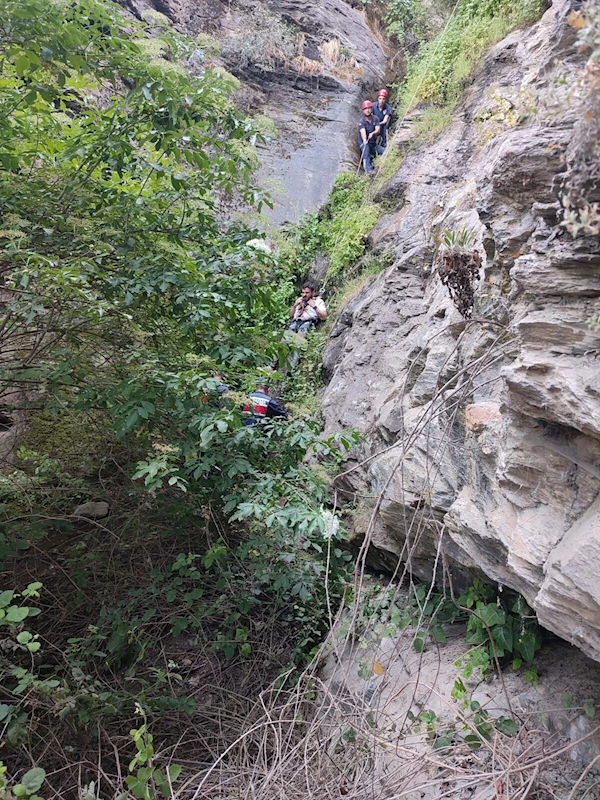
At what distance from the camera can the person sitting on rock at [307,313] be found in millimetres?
8461

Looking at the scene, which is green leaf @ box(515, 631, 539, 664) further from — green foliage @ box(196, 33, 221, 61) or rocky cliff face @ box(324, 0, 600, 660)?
green foliage @ box(196, 33, 221, 61)

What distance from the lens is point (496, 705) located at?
2803 mm

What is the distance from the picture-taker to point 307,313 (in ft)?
28.1

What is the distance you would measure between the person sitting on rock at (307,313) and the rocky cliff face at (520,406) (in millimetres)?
3892

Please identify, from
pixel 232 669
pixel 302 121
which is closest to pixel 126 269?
pixel 232 669

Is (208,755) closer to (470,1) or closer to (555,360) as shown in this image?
(555,360)

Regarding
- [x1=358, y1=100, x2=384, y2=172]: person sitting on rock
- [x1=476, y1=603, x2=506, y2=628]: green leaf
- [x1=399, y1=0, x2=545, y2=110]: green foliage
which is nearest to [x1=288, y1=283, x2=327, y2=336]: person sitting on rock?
[x1=358, y1=100, x2=384, y2=172]: person sitting on rock

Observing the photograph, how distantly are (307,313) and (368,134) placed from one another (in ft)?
14.3

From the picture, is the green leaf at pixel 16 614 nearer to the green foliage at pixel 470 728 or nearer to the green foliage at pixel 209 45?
the green foliage at pixel 470 728

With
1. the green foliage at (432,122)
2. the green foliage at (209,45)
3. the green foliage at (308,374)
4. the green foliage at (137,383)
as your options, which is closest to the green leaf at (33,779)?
the green foliage at (137,383)

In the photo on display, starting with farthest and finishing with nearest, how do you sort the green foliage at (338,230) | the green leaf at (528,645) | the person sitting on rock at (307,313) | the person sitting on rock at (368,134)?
the person sitting on rock at (368,134) → the person sitting on rock at (307,313) → the green foliage at (338,230) → the green leaf at (528,645)

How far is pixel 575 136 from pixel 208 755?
160 inches

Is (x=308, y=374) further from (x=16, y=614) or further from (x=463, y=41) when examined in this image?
(x=16, y=614)

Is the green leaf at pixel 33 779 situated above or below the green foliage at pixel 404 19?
below
